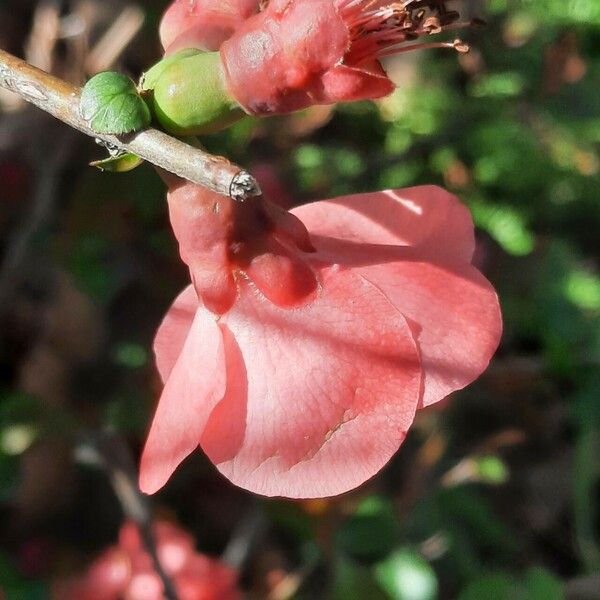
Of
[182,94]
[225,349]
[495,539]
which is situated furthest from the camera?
[495,539]

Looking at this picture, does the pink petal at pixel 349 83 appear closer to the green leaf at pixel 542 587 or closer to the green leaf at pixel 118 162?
the green leaf at pixel 118 162

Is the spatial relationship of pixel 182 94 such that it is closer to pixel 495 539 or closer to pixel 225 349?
pixel 225 349

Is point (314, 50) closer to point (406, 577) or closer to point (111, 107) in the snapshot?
point (111, 107)

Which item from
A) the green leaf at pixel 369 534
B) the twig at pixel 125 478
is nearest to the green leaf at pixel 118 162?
the twig at pixel 125 478

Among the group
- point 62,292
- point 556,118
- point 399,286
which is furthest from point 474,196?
point 399,286

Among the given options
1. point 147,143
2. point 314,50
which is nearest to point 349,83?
point 314,50
